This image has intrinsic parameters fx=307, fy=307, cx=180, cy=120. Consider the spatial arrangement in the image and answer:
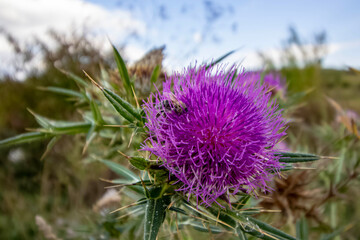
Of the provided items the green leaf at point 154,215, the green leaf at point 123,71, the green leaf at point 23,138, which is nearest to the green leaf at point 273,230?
the green leaf at point 154,215

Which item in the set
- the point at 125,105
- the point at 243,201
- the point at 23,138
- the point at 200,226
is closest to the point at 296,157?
the point at 243,201

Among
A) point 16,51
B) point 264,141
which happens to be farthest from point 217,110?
point 16,51

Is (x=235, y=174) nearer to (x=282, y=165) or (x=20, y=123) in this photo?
(x=282, y=165)

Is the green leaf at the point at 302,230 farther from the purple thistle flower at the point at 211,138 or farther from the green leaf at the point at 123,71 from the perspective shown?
the green leaf at the point at 123,71

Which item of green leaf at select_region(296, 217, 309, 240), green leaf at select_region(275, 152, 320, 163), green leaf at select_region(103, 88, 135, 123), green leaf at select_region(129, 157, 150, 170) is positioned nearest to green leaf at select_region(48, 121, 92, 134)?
green leaf at select_region(103, 88, 135, 123)

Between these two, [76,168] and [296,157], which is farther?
[76,168]

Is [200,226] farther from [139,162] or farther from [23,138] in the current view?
[23,138]
